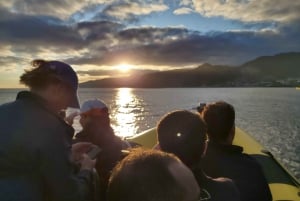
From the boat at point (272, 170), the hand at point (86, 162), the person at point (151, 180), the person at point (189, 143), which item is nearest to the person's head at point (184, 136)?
the person at point (189, 143)

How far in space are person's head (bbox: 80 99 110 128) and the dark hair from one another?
147 cm

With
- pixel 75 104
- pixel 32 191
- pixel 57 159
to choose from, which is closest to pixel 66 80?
pixel 75 104

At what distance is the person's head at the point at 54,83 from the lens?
9.09 feet

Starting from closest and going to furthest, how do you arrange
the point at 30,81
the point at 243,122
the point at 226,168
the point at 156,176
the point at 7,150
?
the point at 156,176, the point at 7,150, the point at 30,81, the point at 226,168, the point at 243,122

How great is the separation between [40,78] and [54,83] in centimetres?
12

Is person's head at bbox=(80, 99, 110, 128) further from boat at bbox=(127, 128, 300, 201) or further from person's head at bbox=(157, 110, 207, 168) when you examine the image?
boat at bbox=(127, 128, 300, 201)

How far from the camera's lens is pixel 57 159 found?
2.50 meters

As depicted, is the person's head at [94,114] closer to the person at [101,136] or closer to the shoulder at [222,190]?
the person at [101,136]

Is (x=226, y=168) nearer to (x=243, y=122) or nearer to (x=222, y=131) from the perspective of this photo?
(x=222, y=131)

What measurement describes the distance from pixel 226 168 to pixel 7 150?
2151 millimetres

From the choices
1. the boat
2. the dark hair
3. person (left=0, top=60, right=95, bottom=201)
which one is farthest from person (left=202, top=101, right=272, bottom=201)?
the boat

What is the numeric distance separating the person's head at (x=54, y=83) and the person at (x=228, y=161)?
1554 millimetres

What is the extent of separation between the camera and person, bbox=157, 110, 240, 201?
252cm

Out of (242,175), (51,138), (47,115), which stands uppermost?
(47,115)
